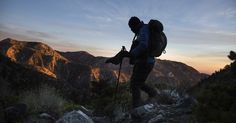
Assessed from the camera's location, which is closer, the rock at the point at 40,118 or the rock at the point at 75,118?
the rock at the point at 75,118

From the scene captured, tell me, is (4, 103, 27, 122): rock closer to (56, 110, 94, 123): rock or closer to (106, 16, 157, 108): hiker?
(56, 110, 94, 123): rock

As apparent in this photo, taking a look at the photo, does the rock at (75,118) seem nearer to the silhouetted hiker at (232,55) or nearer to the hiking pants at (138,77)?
the hiking pants at (138,77)

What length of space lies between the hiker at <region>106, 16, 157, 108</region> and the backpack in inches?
4.7

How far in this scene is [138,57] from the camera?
7.98 meters

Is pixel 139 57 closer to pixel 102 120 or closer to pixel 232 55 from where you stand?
pixel 102 120

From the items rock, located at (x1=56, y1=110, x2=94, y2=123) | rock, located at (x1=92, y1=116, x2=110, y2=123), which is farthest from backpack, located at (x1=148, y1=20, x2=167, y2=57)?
rock, located at (x1=92, y1=116, x2=110, y2=123)

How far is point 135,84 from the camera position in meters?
8.23

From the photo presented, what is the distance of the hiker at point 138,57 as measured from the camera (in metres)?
7.55

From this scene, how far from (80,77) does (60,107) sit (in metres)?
157

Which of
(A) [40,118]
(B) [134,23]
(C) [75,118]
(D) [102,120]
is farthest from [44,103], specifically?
(B) [134,23]

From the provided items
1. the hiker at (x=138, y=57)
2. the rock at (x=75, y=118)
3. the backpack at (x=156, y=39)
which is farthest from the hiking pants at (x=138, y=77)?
the rock at (x=75, y=118)

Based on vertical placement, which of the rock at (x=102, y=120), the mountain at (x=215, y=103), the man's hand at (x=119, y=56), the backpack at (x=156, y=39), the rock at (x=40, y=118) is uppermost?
the backpack at (x=156, y=39)

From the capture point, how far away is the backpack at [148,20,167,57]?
25.1 ft

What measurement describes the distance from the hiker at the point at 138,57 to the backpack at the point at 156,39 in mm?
119
